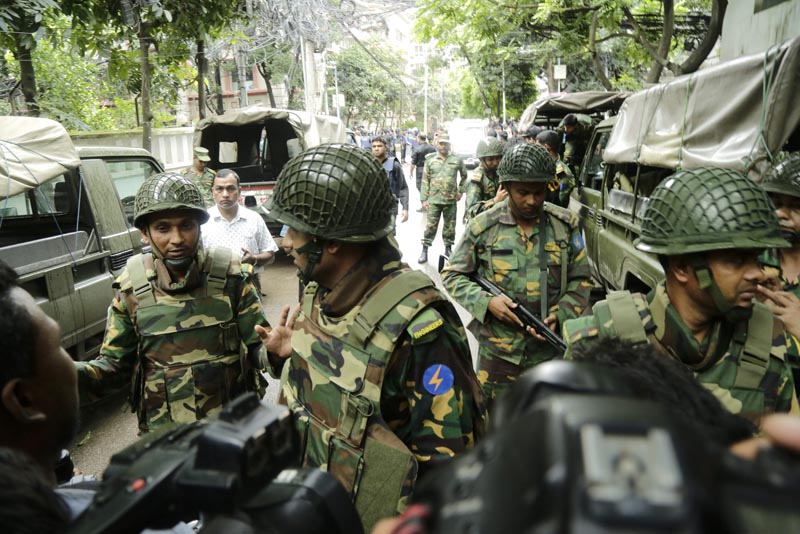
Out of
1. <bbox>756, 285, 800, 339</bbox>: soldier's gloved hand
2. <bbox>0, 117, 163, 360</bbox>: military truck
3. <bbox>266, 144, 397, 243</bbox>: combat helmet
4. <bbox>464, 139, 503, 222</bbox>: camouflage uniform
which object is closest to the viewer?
<bbox>266, 144, 397, 243</bbox>: combat helmet

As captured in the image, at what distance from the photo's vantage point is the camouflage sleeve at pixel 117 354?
2486 mm

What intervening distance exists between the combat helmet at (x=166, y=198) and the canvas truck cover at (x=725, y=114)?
2722 millimetres

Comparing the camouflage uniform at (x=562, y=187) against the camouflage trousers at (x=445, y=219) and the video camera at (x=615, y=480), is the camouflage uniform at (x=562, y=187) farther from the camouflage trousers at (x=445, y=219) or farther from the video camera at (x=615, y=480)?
the video camera at (x=615, y=480)

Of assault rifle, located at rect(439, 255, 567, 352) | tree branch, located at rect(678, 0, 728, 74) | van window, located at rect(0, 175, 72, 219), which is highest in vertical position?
tree branch, located at rect(678, 0, 728, 74)

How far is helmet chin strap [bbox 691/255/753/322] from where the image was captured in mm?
1792

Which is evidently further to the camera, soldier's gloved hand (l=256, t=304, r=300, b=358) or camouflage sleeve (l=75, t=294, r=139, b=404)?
camouflage sleeve (l=75, t=294, r=139, b=404)

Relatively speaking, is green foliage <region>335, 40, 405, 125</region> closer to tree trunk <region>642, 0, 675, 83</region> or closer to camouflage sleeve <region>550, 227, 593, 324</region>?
tree trunk <region>642, 0, 675, 83</region>

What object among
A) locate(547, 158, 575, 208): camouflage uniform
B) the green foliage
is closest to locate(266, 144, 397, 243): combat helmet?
locate(547, 158, 575, 208): camouflage uniform

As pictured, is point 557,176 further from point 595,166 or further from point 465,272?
point 465,272

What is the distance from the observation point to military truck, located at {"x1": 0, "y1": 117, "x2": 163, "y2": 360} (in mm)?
3510

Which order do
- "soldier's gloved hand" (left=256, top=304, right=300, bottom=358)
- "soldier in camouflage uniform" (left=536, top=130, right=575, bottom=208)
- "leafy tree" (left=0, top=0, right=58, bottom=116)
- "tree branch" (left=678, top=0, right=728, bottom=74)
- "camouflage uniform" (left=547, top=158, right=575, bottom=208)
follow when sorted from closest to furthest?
"soldier's gloved hand" (left=256, top=304, right=300, bottom=358), "leafy tree" (left=0, top=0, right=58, bottom=116), "soldier in camouflage uniform" (left=536, top=130, right=575, bottom=208), "camouflage uniform" (left=547, top=158, right=575, bottom=208), "tree branch" (left=678, top=0, right=728, bottom=74)

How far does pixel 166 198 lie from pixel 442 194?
6.56 metres

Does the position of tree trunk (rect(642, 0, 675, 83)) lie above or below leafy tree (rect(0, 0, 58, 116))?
above

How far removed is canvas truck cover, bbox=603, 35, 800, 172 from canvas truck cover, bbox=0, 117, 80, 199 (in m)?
3.81
